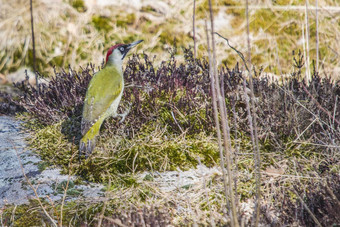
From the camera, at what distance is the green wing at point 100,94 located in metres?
3.65

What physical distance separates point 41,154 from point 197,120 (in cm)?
169

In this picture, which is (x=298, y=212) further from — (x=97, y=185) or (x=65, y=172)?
(x=65, y=172)

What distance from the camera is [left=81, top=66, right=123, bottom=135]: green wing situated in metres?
3.65

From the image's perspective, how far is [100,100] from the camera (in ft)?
12.6

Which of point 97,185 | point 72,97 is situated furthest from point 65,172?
point 72,97

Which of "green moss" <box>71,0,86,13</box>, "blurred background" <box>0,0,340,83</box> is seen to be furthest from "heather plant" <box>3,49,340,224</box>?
"green moss" <box>71,0,86,13</box>

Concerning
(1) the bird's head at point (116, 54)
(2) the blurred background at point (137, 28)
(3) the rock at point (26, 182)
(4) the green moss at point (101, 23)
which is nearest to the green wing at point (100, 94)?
(1) the bird's head at point (116, 54)

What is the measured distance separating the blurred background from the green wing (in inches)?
135

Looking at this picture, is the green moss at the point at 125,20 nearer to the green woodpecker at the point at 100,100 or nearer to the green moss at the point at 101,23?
the green moss at the point at 101,23

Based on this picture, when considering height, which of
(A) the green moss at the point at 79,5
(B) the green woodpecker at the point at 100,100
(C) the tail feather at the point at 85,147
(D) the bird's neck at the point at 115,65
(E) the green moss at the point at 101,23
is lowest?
(C) the tail feather at the point at 85,147

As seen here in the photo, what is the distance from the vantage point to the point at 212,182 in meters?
3.27

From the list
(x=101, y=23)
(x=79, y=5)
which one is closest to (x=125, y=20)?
(x=101, y=23)

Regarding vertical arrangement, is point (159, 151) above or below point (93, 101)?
below

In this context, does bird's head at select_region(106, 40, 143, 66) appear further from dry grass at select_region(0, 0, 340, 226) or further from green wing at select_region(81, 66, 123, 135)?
dry grass at select_region(0, 0, 340, 226)
